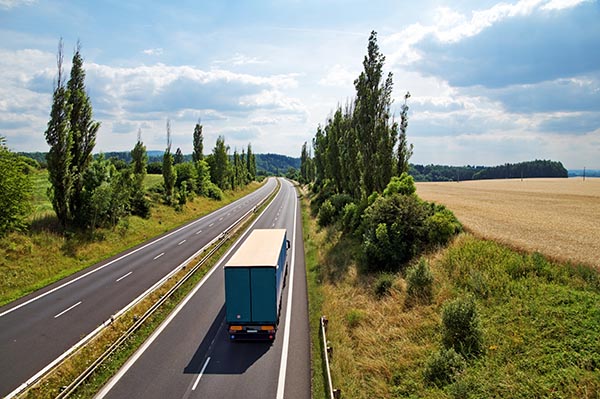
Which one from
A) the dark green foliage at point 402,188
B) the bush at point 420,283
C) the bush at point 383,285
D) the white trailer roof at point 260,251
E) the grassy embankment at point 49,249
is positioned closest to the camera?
the white trailer roof at point 260,251

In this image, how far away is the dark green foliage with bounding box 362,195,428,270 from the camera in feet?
73.1

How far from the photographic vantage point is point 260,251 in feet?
59.3

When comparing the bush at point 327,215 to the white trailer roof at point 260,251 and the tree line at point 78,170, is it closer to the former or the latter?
the white trailer roof at point 260,251

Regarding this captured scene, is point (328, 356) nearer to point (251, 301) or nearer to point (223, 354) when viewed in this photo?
point (251, 301)

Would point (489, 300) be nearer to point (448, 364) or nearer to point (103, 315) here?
point (448, 364)

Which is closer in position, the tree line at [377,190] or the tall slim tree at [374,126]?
the tree line at [377,190]

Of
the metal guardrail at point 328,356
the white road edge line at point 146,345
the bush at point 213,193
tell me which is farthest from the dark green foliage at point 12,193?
the bush at point 213,193

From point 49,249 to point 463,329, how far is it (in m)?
29.1

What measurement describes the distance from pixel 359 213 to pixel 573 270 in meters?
17.8

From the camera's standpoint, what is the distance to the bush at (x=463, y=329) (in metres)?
12.5

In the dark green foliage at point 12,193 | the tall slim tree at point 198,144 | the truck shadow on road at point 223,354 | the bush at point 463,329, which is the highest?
the tall slim tree at point 198,144

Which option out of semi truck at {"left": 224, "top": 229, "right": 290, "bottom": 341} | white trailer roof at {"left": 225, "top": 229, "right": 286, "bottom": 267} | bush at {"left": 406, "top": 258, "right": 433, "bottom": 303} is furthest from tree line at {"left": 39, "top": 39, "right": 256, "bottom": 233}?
bush at {"left": 406, "top": 258, "right": 433, "bottom": 303}

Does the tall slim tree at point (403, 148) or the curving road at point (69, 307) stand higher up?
the tall slim tree at point (403, 148)

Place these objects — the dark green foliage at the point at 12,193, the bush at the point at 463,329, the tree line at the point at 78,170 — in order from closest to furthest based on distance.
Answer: the bush at the point at 463,329, the dark green foliage at the point at 12,193, the tree line at the point at 78,170
